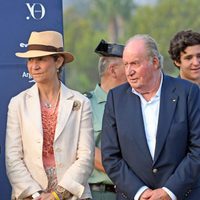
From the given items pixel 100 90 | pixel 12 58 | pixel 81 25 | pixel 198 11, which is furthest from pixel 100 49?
pixel 81 25

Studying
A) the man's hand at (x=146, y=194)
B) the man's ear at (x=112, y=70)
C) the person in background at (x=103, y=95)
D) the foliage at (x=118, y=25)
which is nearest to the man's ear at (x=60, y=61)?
the person in background at (x=103, y=95)

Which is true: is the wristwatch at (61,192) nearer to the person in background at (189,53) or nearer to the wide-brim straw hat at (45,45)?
the wide-brim straw hat at (45,45)

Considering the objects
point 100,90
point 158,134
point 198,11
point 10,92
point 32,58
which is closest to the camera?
point 158,134

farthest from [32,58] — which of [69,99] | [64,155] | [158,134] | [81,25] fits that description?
[81,25]

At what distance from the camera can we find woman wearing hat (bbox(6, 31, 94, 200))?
504 cm

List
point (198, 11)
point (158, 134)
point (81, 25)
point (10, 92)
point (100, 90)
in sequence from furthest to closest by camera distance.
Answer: point (81, 25) → point (198, 11) → point (100, 90) → point (10, 92) → point (158, 134)

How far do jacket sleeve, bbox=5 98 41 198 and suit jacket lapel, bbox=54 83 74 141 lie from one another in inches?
10.8

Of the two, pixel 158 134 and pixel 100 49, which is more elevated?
pixel 100 49

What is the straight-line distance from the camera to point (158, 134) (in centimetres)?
480

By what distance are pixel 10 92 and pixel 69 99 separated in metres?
0.62

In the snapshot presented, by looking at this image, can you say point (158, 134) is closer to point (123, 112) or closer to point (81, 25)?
point (123, 112)

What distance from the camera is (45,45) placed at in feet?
17.1

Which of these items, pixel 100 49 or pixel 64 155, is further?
pixel 100 49

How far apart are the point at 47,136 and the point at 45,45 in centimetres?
64
